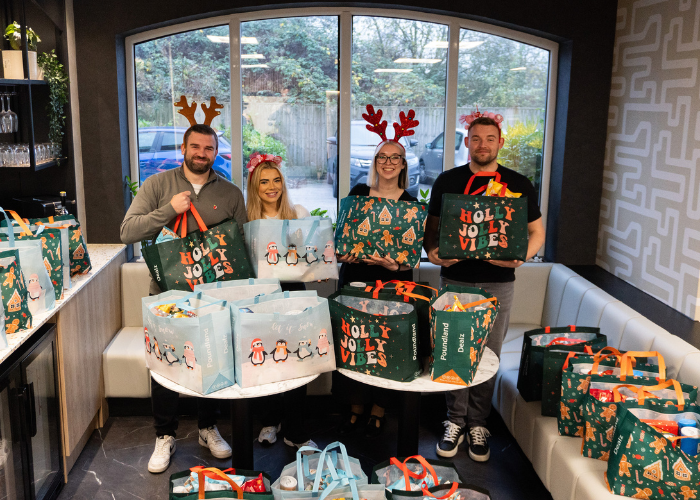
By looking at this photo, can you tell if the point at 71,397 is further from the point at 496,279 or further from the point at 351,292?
the point at 496,279

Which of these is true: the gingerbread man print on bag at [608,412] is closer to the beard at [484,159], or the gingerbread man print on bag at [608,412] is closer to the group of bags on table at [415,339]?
the group of bags on table at [415,339]

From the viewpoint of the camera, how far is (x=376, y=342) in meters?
2.31

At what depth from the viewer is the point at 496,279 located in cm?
298

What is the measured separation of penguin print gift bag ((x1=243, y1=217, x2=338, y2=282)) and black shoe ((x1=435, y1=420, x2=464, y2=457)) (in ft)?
3.45

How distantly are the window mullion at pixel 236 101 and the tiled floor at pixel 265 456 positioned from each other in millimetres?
1637

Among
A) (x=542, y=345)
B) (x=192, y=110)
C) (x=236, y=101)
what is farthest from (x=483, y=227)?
(x=236, y=101)

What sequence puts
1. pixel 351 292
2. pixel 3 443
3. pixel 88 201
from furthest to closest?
pixel 88 201
pixel 351 292
pixel 3 443

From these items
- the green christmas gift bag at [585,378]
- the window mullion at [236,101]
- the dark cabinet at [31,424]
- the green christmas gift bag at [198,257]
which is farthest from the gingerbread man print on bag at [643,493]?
the window mullion at [236,101]

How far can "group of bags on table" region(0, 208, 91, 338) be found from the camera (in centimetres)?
236

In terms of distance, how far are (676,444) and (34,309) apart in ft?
7.92

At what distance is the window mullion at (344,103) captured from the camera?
4188 mm

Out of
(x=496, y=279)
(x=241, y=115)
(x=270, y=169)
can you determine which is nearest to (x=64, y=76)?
(x=241, y=115)

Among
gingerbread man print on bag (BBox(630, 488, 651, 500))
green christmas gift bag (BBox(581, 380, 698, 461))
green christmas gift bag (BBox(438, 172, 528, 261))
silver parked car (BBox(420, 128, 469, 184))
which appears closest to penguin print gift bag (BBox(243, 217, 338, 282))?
green christmas gift bag (BBox(438, 172, 528, 261))

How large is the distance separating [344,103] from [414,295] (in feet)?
→ 7.10
